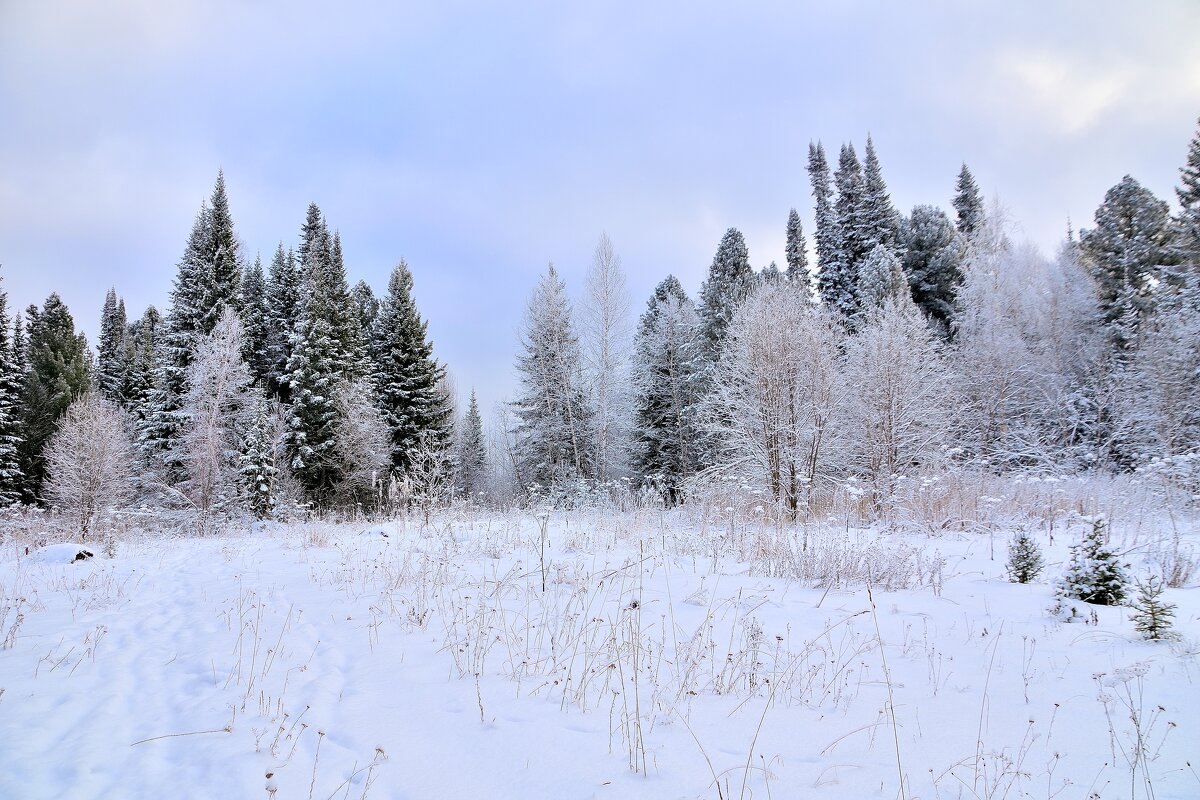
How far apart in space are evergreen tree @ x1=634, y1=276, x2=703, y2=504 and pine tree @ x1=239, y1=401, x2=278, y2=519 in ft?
50.9

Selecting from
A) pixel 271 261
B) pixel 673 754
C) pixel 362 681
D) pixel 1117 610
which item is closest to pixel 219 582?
pixel 362 681

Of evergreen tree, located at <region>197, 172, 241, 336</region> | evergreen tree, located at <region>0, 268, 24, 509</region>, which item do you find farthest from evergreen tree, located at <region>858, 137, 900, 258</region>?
evergreen tree, located at <region>0, 268, 24, 509</region>

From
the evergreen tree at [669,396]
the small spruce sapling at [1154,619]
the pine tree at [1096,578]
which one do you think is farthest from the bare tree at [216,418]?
the small spruce sapling at [1154,619]

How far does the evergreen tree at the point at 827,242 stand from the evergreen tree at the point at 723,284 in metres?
6.10

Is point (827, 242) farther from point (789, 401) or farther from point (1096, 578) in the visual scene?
point (1096, 578)

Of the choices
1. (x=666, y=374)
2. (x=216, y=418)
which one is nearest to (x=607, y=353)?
(x=666, y=374)

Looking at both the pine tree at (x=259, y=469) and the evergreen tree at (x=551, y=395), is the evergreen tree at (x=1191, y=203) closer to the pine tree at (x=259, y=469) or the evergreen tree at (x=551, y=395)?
the evergreen tree at (x=551, y=395)

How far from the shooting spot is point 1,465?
78.4 feet

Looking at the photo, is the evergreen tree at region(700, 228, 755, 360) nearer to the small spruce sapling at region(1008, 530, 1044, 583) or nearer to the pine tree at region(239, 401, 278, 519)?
the small spruce sapling at region(1008, 530, 1044, 583)

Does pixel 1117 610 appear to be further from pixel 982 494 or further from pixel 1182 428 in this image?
pixel 1182 428

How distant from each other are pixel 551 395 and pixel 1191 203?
93.8 ft

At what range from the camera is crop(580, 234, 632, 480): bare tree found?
73.4 ft

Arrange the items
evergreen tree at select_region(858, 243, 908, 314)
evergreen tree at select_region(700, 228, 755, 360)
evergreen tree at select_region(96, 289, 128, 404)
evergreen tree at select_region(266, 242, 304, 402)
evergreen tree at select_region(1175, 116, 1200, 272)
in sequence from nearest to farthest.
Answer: evergreen tree at select_region(1175, 116, 1200, 272) < evergreen tree at select_region(858, 243, 908, 314) < evergreen tree at select_region(700, 228, 755, 360) < evergreen tree at select_region(266, 242, 304, 402) < evergreen tree at select_region(96, 289, 128, 404)

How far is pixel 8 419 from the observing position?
24391 millimetres
